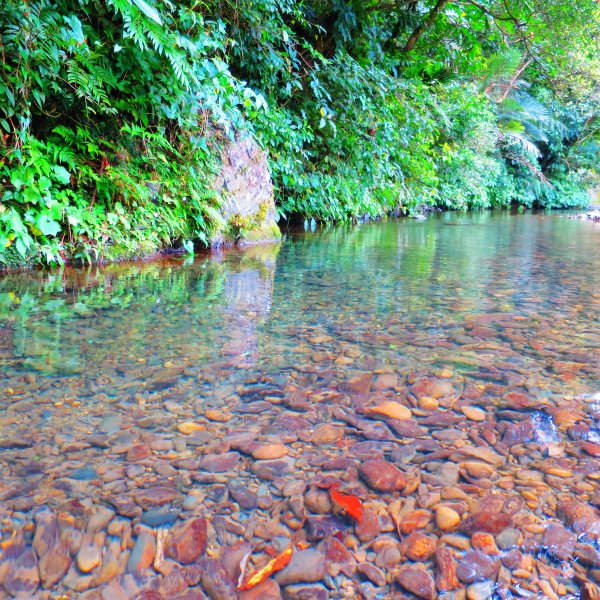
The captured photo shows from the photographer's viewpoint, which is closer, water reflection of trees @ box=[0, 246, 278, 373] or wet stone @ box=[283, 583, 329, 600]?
wet stone @ box=[283, 583, 329, 600]

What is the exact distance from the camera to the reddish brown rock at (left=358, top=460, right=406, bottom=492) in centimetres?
102

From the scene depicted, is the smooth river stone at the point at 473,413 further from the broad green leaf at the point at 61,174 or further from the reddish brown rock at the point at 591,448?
the broad green leaf at the point at 61,174

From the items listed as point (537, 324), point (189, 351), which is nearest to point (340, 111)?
point (537, 324)

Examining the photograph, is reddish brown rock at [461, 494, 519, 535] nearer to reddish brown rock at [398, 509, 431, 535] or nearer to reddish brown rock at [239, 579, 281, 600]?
reddish brown rock at [398, 509, 431, 535]

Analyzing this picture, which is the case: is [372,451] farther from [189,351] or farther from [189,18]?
[189,18]

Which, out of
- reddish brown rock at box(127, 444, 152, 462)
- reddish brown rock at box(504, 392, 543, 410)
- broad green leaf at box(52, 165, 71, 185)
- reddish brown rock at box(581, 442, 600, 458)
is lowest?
reddish brown rock at box(127, 444, 152, 462)

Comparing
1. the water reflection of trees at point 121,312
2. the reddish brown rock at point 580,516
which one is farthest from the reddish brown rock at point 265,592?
the water reflection of trees at point 121,312

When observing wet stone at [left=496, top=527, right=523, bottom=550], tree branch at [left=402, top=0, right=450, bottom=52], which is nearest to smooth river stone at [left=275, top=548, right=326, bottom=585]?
wet stone at [left=496, top=527, right=523, bottom=550]

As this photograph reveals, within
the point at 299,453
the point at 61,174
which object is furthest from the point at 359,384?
the point at 61,174

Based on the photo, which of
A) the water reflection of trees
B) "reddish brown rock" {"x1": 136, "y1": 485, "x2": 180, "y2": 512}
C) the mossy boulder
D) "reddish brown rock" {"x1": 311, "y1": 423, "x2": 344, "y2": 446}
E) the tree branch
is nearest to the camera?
"reddish brown rock" {"x1": 136, "y1": 485, "x2": 180, "y2": 512}

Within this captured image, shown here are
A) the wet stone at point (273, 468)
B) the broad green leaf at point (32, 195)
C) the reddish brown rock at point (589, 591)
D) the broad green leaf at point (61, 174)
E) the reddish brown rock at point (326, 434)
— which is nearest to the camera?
the reddish brown rock at point (589, 591)

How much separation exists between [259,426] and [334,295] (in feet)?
5.55

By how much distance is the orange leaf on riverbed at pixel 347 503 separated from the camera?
3.09 feet

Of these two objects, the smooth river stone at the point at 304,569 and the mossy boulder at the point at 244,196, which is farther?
the mossy boulder at the point at 244,196
